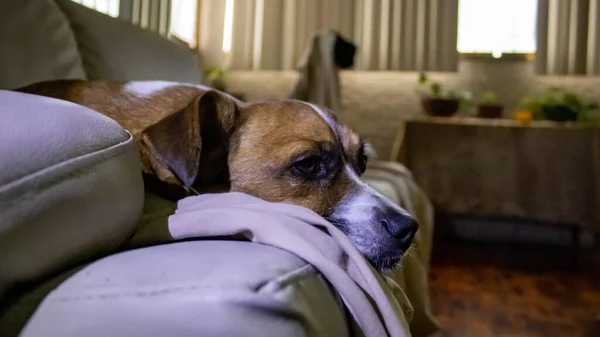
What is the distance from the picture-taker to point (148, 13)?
3.32m

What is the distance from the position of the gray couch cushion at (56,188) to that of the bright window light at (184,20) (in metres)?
3.51

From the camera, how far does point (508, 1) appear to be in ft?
13.0

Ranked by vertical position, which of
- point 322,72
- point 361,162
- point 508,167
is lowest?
point 508,167

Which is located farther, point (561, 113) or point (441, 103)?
point (441, 103)

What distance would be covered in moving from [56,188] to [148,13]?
10.1 feet

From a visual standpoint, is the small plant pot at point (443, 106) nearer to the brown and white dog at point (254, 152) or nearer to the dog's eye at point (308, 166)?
the brown and white dog at point (254, 152)

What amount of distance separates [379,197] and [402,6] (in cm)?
321

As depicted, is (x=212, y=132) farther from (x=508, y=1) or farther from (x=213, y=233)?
(x=508, y=1)

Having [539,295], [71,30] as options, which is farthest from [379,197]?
[539,295]

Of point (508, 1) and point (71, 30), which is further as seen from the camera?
point (508, 1)

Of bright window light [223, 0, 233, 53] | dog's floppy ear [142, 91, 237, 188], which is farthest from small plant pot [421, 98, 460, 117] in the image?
dog's floppy ear [142, 91, 237, 188]

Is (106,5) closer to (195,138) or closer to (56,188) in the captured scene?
(195,138)

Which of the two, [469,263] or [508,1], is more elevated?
[508,1]

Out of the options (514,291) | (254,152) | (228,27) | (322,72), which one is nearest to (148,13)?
(228,27)
